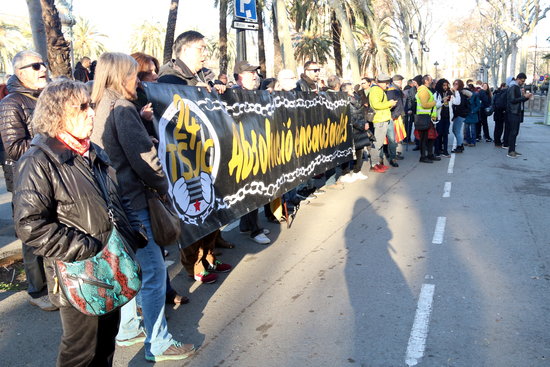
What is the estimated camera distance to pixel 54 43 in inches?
328

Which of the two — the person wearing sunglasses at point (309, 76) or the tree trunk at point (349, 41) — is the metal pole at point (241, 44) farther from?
the tree trunk at point (349, 41)

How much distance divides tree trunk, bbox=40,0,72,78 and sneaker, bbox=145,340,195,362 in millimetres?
6265

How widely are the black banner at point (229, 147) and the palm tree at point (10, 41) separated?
5589cm

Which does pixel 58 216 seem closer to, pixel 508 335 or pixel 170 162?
pixel 170 162

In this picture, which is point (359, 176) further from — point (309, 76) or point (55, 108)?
point (55, 108)

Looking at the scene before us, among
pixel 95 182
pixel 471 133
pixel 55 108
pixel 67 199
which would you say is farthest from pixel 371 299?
pixel 471 133

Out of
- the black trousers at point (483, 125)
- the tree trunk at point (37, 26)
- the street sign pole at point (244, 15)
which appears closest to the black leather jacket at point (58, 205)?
the street sign pole at point (244, 15)

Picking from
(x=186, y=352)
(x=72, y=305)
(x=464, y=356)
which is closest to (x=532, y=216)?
(x=464, y=356)

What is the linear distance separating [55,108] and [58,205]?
445mm

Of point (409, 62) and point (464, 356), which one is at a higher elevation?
point (409, 62)

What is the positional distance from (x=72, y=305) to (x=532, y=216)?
6.27 metres

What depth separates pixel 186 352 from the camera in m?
3.38

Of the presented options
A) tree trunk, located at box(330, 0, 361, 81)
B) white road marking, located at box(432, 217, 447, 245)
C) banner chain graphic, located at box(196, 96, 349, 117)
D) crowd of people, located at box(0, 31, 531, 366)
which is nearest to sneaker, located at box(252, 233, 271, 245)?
crowd of people, located at box(0, 31, 531, 366)

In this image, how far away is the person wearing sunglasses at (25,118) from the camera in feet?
13.9
